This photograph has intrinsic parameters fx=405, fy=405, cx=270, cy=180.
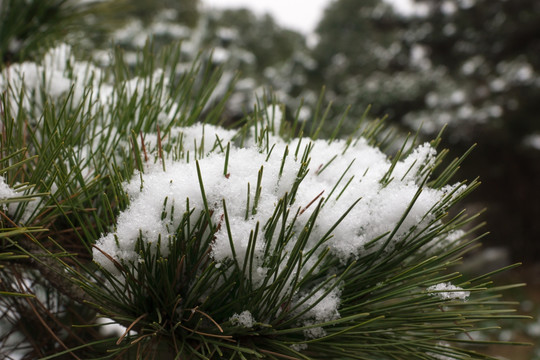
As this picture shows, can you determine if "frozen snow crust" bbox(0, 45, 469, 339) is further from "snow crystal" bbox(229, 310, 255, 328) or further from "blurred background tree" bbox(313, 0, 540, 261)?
"blurred background tree" bbox(313, 0, 540, 261)

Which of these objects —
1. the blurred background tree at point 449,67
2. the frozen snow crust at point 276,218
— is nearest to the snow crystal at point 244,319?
the frozen snow crust at point 276,218

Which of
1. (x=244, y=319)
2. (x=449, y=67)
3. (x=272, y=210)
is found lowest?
(x=244, y=319)

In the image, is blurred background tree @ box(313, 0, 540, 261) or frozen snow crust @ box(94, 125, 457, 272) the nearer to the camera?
frozen snow crust @ box(94, 125, 457, 272)

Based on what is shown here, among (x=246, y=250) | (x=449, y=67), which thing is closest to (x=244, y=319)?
(x=246, y=250)

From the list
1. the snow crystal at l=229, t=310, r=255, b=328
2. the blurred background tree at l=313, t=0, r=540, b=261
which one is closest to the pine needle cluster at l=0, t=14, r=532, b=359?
the snow crystal at l=229, t=310, r=255, b=328

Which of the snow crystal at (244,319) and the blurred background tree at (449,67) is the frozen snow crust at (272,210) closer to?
the snow crystal at (244,319)

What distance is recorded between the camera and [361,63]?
19.2ft

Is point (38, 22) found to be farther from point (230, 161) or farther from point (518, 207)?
point (518, 207)

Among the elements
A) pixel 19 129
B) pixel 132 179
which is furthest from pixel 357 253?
pixel 19 129

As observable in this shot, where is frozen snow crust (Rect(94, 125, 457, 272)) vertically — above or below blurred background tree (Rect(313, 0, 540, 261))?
below

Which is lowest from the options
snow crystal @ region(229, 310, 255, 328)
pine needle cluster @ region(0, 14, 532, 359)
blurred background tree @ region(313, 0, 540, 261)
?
snow crystal @ region(229, 310, 255, 328)

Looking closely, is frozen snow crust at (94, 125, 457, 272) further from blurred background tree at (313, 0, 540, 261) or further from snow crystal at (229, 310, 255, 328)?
blurred background tree at (313, 0, 540, 261)

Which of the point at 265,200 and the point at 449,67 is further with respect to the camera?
the point at 449,67

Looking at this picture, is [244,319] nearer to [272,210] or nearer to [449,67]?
[272,210]
